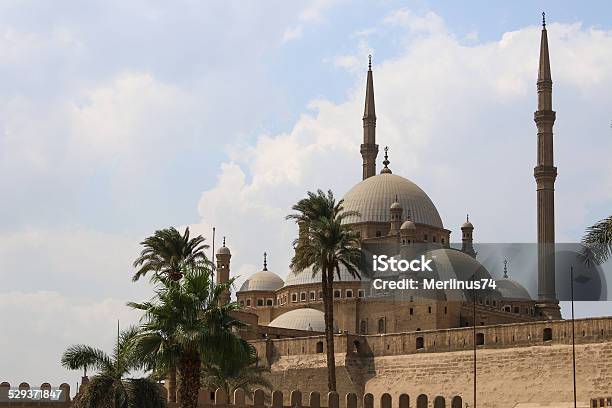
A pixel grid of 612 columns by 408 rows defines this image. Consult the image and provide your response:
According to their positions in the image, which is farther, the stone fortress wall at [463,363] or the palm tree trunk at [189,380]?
the stone fortress wall at [463,363]

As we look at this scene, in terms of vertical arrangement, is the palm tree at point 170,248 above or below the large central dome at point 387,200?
below

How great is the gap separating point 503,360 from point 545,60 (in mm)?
22217

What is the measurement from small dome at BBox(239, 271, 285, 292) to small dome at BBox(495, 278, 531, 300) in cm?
1379

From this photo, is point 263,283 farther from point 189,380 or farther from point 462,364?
point 189,380

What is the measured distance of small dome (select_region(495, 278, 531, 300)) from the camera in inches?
2729

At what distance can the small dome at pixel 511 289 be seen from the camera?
6931cm

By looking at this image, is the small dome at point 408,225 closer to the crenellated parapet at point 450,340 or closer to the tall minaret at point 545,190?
the tall minaret at point 545,190

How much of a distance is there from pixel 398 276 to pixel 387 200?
416 inches

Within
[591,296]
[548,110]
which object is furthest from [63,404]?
[548,110]

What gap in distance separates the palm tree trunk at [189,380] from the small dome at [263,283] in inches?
1930

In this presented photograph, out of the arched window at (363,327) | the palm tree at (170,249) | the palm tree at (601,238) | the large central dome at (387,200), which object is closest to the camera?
the palm tree at (601,238)

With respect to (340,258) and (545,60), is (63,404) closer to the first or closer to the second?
(340,258)

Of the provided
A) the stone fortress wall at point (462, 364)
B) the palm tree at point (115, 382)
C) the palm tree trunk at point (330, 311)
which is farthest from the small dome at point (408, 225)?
the palm tree at point (115, 382)

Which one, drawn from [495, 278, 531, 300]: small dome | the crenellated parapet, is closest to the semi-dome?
[495, 278, 531, 300]: small dome
